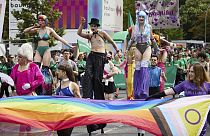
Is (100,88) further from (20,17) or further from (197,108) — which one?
(20,17)

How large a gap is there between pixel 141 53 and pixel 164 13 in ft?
54.1

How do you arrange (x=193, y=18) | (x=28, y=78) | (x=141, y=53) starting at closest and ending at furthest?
1. (x=28, y=78)
2. (x=141, y=53)
3. (x=193, y=18)

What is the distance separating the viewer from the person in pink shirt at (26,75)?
826cm

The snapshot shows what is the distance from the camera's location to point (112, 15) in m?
35.7

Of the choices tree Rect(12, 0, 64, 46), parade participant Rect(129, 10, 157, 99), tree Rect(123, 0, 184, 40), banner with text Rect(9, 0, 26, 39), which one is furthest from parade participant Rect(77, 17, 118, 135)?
tree Rect(123, 0, 184, 40)

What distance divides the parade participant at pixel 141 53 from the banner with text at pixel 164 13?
1565cm

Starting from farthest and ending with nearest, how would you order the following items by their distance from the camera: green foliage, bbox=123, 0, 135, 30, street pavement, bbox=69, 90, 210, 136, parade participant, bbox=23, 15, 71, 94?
1. green foliage, bbox=123, 0, 135, 30
2. parade participant, bbox=23, 15, 71, 94
3. street pavement, bbox=69, 90, 210, 136

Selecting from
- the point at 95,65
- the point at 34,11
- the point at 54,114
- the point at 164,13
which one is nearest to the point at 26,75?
the point at 95,65

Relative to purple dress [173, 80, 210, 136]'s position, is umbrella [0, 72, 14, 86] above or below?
above

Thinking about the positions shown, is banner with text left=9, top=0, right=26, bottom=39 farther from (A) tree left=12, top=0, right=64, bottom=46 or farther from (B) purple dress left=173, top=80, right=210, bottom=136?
(B) purple dress left=173, top=80, right=210, bottom=136

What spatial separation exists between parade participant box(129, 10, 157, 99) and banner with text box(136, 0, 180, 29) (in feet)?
51.3

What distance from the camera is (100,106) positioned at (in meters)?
6.68

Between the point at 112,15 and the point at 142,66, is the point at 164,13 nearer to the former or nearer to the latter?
the point at 112,15

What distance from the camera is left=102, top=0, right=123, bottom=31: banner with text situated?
33.8m
